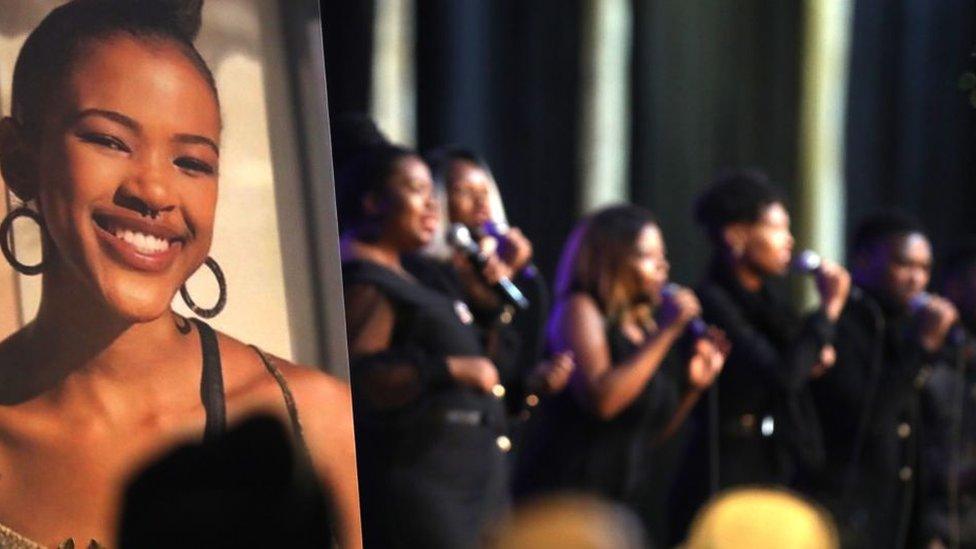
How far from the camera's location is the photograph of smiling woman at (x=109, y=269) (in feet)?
5.18

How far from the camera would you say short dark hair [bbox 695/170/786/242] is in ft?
11.0

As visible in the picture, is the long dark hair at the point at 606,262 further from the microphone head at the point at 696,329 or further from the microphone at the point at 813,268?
the microphone at the point at 813,268

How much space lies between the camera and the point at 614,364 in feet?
9.85

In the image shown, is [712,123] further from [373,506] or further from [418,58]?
[373,506]

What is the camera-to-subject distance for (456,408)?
2588mm

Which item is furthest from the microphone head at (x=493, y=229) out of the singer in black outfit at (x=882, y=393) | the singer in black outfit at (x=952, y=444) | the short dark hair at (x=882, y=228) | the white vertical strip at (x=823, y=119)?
the white vertical strip at (x=823, y=119)

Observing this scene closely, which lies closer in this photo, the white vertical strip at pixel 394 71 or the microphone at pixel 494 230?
the microphone at pixel 494 230

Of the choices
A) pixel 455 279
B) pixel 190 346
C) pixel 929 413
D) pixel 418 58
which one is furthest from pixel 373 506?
pixel 929 413

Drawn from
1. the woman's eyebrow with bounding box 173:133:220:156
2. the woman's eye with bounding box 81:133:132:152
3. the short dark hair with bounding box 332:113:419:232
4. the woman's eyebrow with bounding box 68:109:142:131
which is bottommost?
the short dark hair with bounding box 332:113:419:232

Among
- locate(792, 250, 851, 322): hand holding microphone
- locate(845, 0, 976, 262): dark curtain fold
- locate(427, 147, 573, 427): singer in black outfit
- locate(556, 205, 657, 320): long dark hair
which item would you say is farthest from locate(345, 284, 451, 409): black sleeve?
locate(845, 0, 976, 262): dark curtain fold

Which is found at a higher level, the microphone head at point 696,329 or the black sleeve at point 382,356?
the black sleeve at point 382,356

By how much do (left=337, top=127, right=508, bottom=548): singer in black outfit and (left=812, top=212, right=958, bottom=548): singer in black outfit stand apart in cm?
108

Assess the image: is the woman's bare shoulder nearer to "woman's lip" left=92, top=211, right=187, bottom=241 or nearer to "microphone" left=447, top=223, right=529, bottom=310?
"woman's lip" left=92, top=211, right=187, bottom=241

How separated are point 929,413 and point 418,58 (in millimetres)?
1422
